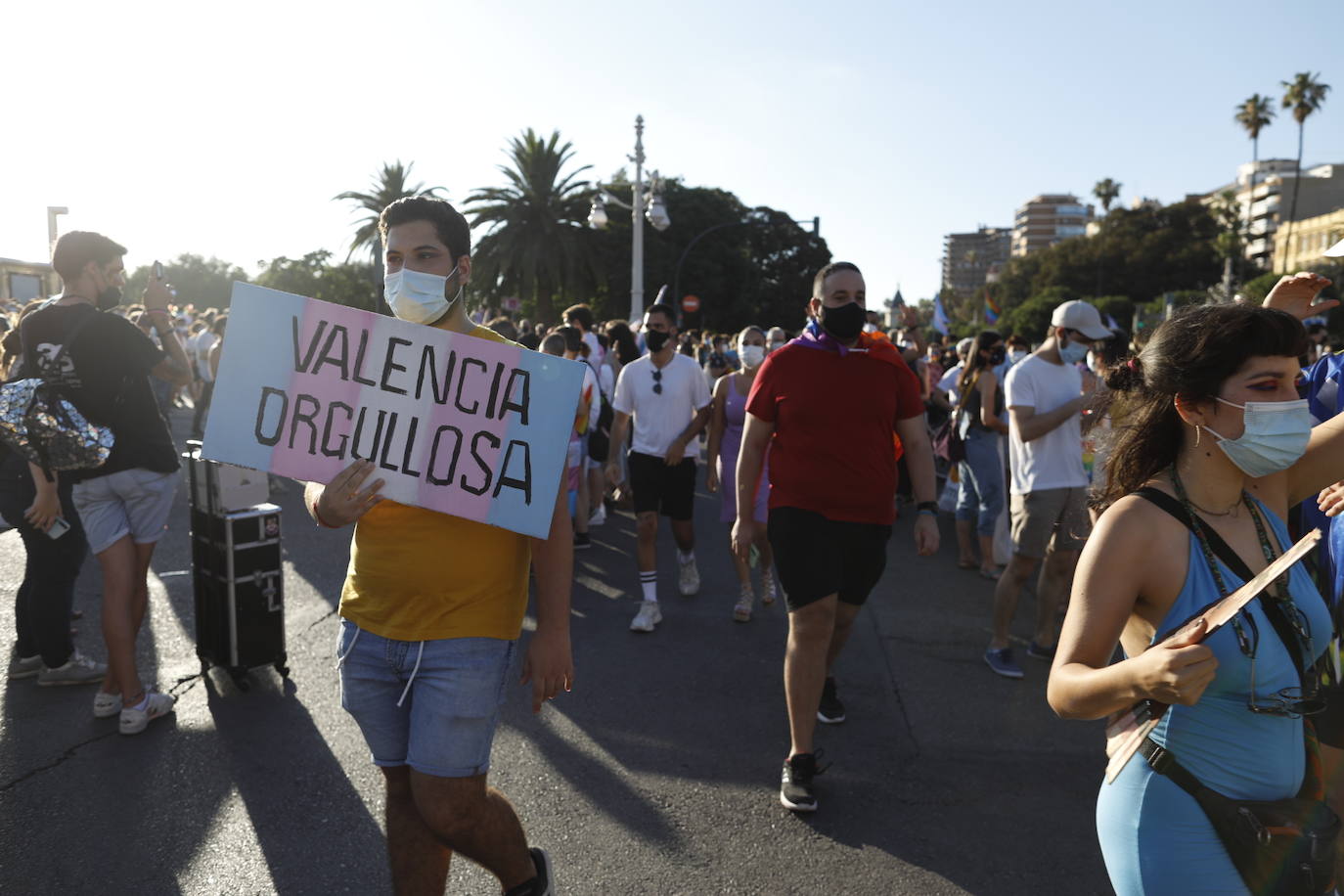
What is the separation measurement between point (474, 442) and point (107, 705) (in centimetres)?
299

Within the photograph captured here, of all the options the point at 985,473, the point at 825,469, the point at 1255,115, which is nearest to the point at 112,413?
the point at 825,469

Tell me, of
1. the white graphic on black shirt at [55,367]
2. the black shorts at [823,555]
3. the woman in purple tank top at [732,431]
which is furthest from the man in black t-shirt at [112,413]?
the woman in purple tank top at [732,431]

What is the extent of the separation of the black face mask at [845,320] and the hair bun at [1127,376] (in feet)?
5.48

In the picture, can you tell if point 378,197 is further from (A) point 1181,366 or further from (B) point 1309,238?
(B) point 1309,238

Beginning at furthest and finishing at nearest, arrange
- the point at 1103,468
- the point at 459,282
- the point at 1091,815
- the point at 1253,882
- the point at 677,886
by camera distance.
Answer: the point at 1091,815 → the point at 677,886 → the point at 459,282 → the point at 1103,468 → the point at 1253,882

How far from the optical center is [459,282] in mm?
2516

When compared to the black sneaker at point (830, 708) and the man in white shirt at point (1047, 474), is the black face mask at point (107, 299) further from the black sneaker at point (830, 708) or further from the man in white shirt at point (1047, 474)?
the man in white shirt at point (1047, 474)

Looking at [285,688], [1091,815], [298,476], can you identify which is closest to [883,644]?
[1091,815]

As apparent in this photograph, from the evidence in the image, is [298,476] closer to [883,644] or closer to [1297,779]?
[1297,779]

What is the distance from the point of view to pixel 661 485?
6422 mm

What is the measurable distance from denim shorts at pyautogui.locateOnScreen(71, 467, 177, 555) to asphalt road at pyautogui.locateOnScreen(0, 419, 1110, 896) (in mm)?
871

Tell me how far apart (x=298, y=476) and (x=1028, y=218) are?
708ft

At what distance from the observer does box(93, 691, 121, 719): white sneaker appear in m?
4.22

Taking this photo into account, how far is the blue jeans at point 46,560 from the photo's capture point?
4.49 meters
